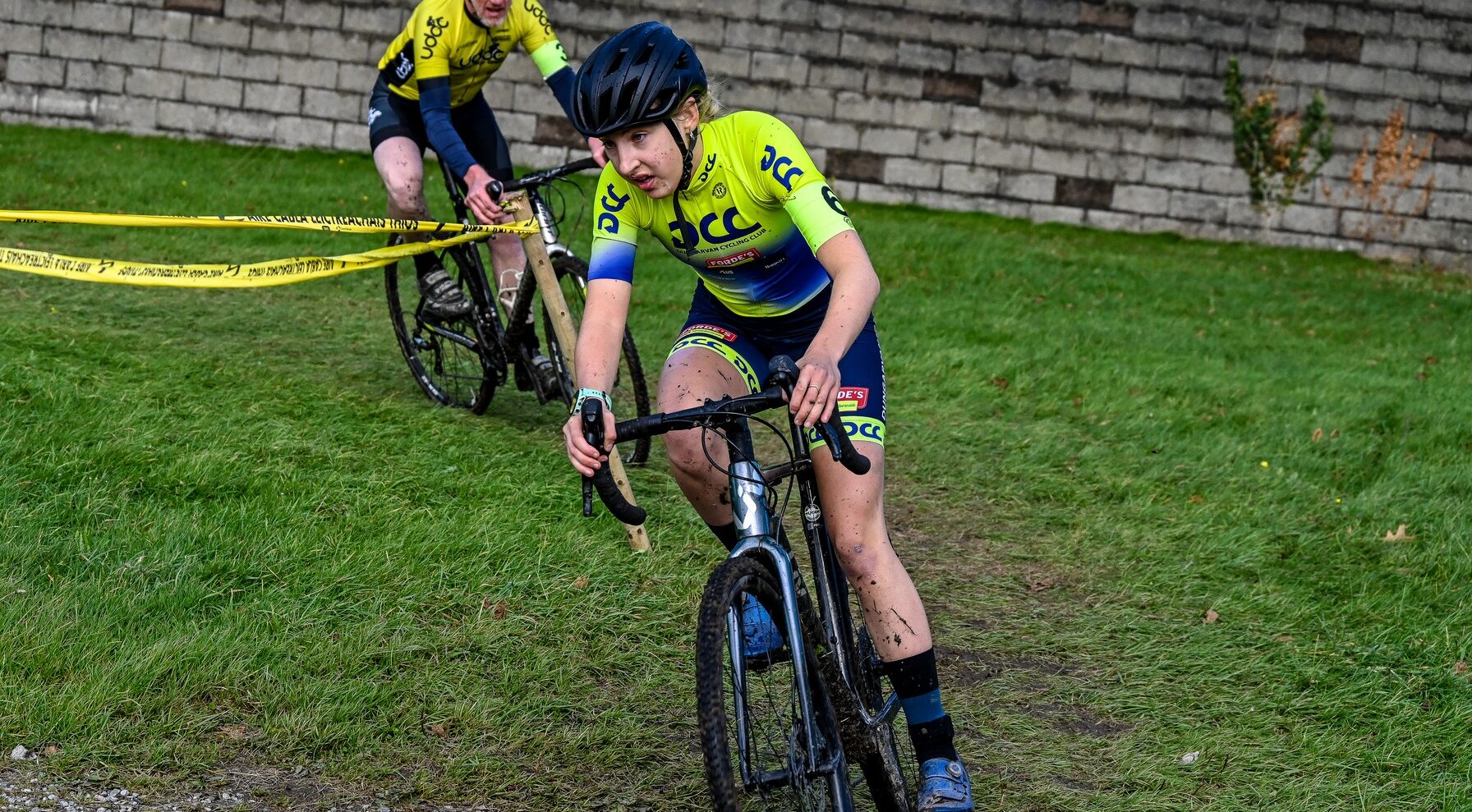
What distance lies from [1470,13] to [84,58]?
15617mm

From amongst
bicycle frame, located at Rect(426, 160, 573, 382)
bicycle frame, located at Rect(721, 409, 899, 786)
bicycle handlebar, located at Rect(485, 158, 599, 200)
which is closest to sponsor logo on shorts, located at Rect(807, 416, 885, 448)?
bicycle frame, located at Rect(721, 409, 899, 786)

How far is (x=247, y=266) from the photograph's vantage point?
6.44 m

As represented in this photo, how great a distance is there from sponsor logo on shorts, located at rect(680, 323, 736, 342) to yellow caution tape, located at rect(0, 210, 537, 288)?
195 centimetres

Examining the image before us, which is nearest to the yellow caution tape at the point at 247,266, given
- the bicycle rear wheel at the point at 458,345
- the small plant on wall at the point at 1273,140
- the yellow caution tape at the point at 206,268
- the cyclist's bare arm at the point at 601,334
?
the yellow caution tape at the point at 206,268

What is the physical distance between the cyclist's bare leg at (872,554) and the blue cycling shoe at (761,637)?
0.43m

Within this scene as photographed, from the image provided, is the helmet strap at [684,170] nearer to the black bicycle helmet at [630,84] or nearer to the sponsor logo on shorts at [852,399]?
the black bicycle helmet at [630,84]

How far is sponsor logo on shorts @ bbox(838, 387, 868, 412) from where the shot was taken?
3631 millimetres

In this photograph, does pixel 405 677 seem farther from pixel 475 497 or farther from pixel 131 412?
pixel 131 412

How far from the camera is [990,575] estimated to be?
588 cm

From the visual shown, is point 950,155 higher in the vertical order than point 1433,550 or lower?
higher

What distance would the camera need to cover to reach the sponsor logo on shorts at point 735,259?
3777mm

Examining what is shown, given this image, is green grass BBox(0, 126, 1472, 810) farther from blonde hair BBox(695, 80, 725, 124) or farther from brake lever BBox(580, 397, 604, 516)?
blonde hair BBox(695, 80, 725, 124)

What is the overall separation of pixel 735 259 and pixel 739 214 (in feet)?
0.50

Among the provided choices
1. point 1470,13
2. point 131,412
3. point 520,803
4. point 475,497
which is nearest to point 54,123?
point 131,412
